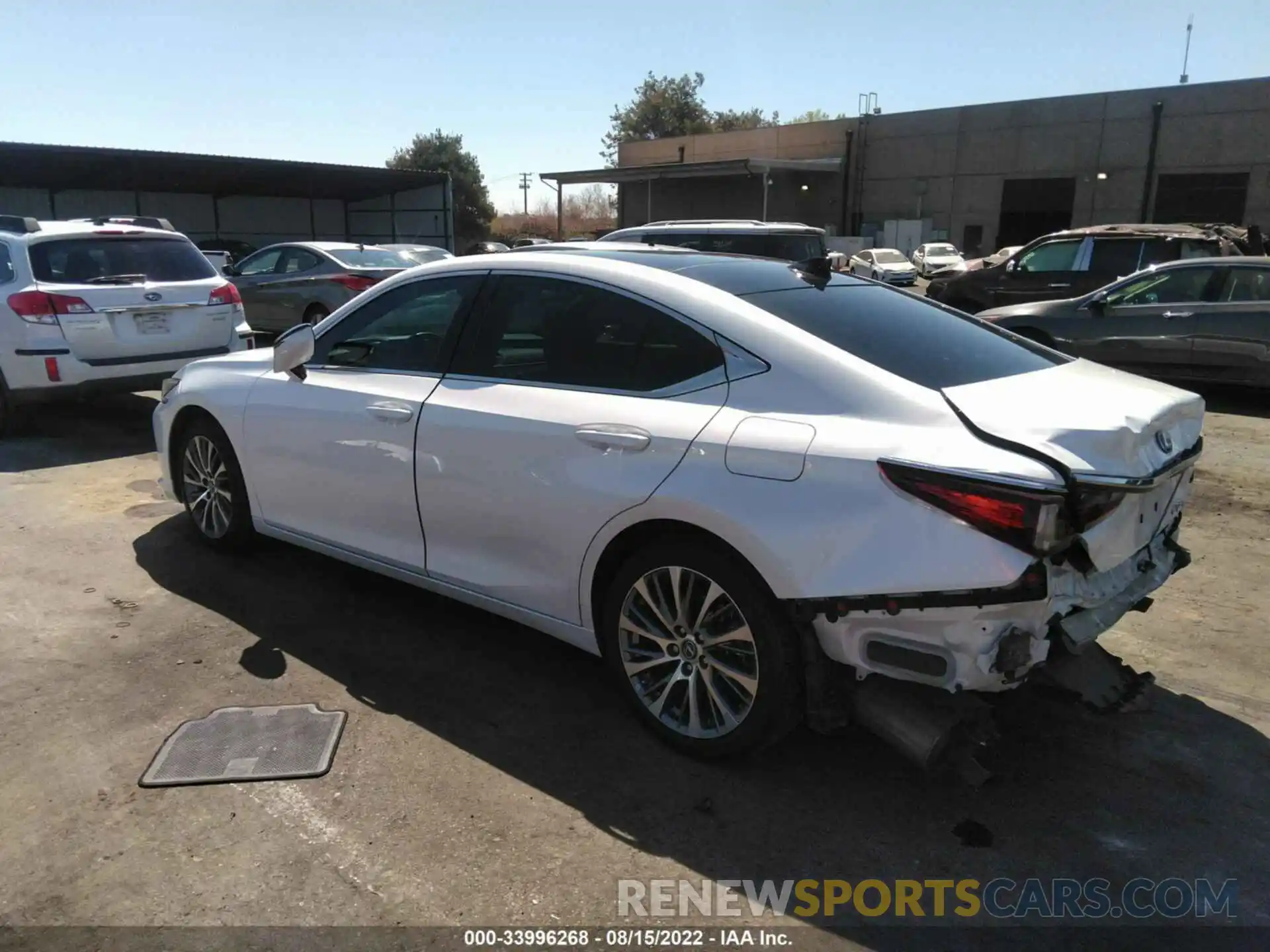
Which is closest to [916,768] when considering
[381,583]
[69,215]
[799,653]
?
[799,653]

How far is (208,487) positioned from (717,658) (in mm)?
3311

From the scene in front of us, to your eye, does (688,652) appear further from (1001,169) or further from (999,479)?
(1001,169)

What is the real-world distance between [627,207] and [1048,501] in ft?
169

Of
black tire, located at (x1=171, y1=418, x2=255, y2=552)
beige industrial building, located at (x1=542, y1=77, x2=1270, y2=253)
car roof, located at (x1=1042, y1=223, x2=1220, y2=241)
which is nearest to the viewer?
black tire, located at (x1=171, y1=418, x2=255, y2=552)

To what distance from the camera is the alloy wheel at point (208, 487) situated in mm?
4969

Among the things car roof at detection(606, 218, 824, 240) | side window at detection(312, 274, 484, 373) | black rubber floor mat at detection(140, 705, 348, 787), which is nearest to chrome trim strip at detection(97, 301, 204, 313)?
side window at detection(312, 274, 484, 373)

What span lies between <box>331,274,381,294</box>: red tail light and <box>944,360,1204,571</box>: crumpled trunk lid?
33.1 ft

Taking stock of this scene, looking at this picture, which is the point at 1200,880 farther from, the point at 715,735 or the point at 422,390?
the point at 422,390

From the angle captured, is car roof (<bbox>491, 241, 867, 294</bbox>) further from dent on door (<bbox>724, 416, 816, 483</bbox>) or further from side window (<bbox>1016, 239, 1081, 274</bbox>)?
side window (<bbox>1016, 239, 1081, 274</bbox>)

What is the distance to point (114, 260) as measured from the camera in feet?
25.6

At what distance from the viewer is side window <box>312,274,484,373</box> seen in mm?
3945

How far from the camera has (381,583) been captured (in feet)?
16.0

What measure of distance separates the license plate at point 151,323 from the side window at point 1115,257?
10725 millimetres

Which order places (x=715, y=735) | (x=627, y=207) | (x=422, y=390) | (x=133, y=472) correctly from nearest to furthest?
1. (x=715, y=735)
2. (x=422, y=390)
3. (x=133, y=472)
4. (x=627, y=207)
